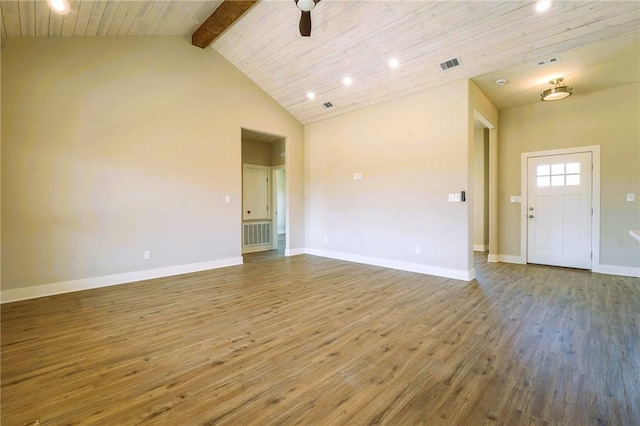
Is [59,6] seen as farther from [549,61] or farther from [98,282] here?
[549,61]

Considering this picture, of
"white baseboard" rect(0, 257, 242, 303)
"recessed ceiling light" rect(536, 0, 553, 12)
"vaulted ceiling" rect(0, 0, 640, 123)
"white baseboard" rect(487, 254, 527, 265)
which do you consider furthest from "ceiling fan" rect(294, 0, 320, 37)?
"white baseboard" rect(487, 254, 527, 265)

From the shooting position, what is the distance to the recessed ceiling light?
297 cm

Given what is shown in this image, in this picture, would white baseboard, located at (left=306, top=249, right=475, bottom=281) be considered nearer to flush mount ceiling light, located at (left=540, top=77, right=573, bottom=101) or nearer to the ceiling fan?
flush mount ceiling light, located at (left=540, top=77, right=573, bottom=101)

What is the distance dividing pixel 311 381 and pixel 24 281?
13.2 feet

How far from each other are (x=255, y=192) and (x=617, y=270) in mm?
7341

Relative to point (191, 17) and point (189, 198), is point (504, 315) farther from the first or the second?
point (191, 17)

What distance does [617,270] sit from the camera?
15.5ft

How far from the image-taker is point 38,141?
3674mm

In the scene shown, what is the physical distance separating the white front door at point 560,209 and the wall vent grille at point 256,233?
5.92 meters

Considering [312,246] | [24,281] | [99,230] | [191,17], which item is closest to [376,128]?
[312,246]

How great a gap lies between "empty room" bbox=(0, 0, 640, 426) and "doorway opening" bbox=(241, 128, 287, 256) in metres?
0.92

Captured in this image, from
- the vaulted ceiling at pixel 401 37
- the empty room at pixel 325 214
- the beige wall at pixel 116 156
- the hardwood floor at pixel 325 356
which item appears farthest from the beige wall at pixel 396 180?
the beige wall at pixel 116 156

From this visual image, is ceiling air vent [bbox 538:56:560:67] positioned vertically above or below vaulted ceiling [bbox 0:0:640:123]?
below

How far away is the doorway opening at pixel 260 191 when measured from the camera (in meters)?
7.40
